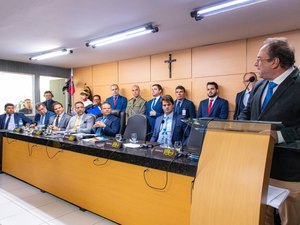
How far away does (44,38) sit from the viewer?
154 inches

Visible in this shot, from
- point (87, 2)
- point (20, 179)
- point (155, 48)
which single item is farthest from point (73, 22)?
point (20, 179)

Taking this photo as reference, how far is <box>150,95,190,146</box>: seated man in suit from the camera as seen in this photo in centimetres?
275

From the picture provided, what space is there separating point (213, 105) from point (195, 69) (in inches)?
37.2

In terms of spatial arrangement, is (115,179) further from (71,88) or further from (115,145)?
(71,88)

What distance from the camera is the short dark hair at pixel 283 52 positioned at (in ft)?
4.34

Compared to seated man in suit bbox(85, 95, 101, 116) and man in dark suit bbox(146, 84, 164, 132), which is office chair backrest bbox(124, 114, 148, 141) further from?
seated man in suit bbox(85, 95, 101, 116)

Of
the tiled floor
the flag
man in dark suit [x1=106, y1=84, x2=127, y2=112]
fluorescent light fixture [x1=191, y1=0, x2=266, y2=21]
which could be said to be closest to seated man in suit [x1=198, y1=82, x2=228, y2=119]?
fluorescent light fixture [x1=191, y1=0, x2=266, y2=21]

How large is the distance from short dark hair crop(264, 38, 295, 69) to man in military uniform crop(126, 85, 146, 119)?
3.73 metres

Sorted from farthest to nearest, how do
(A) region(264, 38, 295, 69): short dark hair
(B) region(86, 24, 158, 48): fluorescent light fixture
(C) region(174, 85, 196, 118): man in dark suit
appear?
(C) region(174, 85, 196, 118): man in dark suit
(B) region(86, 24, 158, 48): fluorescent light fixture
(A) region(264, 38, 295, 69): short dark hair

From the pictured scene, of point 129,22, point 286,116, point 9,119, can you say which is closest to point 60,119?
point 9,119

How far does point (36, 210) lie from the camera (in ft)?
8.39

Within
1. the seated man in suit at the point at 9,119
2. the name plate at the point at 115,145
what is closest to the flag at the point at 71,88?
the seated man in suit at the point at 9,119

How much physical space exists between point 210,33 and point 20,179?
376 cm

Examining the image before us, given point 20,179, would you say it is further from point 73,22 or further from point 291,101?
point 291,101
